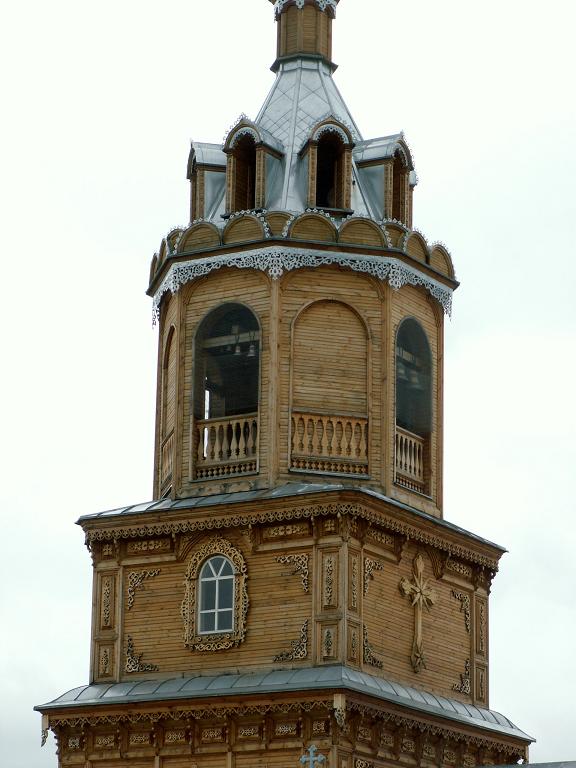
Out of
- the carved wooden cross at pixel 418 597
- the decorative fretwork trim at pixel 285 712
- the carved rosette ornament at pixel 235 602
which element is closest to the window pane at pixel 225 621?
the carved rosette ornament at pixel 235 602

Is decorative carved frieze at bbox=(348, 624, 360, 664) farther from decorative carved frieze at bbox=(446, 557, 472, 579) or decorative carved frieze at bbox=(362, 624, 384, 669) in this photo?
decorative carved frieze at bbox=(446, 557, 472, 579)

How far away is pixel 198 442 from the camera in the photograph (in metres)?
46.3

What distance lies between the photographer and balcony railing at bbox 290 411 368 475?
1775 inches

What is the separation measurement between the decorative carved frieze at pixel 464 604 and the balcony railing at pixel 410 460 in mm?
2484

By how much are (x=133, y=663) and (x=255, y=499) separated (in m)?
4.68

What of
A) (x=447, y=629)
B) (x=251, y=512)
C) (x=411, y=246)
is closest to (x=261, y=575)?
(x=251, y=512)

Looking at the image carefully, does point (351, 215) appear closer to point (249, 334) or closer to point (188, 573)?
point (249, 334)

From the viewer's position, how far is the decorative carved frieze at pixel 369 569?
43.8 metres

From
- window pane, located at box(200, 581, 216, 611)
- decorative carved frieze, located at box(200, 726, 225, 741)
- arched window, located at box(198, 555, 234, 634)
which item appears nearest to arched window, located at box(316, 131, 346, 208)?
arched window, located at box(198, 555, 234, 634)

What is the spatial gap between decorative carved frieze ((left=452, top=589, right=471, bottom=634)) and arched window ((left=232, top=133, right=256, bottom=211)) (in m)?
10.2

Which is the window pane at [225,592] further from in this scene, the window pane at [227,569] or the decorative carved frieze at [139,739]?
the decorative carved frieze at [139,739]

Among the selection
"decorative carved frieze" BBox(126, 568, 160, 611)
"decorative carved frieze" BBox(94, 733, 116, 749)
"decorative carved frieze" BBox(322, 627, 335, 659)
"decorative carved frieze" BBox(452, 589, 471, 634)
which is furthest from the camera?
"decorative carved frieze" BBox(452, 589, 471, 634)

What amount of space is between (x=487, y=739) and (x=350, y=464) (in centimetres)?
695

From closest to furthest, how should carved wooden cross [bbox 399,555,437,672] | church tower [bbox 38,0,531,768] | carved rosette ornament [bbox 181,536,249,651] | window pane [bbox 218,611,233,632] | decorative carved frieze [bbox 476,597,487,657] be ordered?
church tower [bbox 38,0,531,768], carved rosette ornament [bbox 181,536,249,651], window pane [bbox 218,611,233,632], carved wooden cross [bbox 399,555,437,672], decorative carved frieze [bbox 476,597,487,657]
